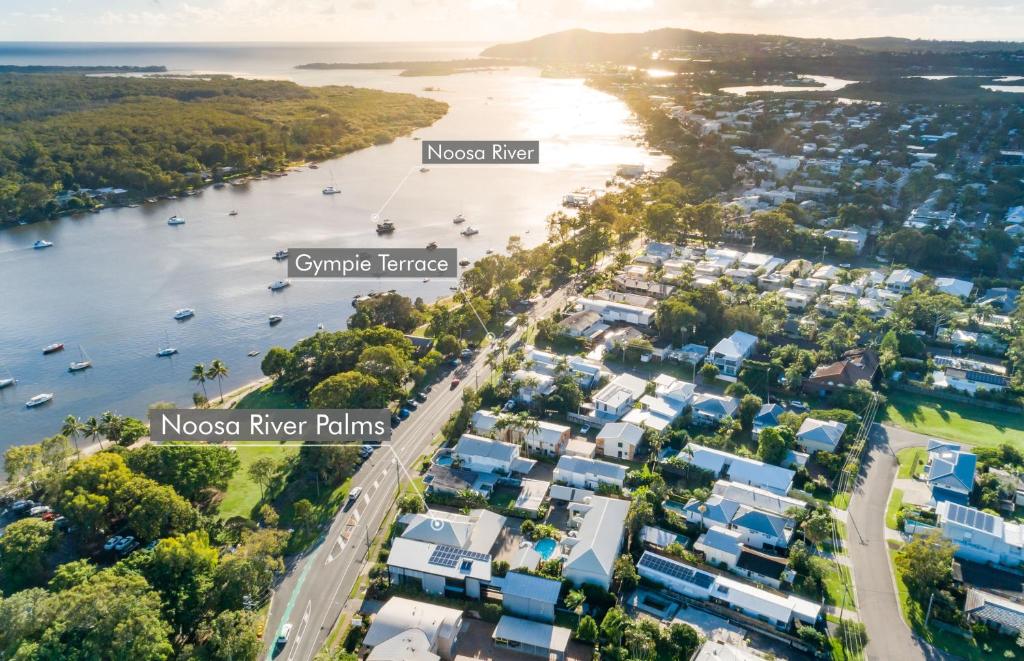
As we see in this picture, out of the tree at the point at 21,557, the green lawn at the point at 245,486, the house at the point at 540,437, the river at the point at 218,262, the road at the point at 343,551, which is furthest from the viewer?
the river at the point at 218,262

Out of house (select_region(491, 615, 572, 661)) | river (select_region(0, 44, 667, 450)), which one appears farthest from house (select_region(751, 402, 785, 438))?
river (select_region(0, 44, 667, 450))

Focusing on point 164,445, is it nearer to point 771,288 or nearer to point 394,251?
point 394,251

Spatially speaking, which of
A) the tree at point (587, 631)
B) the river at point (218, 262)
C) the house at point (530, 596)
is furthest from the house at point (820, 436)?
the river at point (218, 262)

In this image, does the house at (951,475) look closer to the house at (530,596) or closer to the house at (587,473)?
the house at (587,473)

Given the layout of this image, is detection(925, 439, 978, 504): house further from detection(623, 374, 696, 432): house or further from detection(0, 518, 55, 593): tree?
detection(0, 518, 55, 593): tree

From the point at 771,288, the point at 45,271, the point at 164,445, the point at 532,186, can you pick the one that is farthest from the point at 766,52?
the point at 164,445
